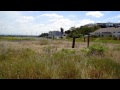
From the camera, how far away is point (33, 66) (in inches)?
197
